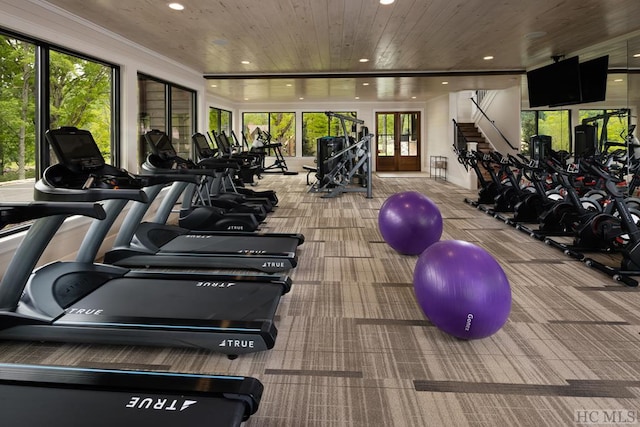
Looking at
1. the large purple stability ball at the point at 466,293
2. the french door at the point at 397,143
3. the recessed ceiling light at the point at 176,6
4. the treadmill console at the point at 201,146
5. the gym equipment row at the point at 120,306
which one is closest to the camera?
the gym equipment row at the point at 120,306

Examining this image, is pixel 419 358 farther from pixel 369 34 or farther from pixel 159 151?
pixel 369 34

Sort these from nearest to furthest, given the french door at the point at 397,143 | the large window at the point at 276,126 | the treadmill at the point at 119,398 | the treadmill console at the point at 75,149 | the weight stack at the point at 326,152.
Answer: the treadmill at the point at 119,398 < the treadmill console at the point at 75,149 < the weight stack at the point at 326,152 < the french door at the point at 397,143 < the large window at the point at 276,126

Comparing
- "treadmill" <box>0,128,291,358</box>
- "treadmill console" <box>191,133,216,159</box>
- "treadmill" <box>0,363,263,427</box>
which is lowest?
"treadmill" <box>0,363,263,427</box>

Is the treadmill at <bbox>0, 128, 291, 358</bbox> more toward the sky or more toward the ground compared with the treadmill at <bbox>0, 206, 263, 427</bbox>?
more toward the sky

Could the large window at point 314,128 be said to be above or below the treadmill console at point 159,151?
above

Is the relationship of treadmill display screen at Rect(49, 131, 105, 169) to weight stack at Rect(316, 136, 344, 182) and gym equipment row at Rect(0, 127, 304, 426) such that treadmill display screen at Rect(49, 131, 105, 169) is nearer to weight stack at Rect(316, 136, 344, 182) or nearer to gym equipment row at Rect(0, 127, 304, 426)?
gym equipment row at Rect(0, 127, 304, 426)

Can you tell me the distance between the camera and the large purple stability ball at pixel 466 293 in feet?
7.76

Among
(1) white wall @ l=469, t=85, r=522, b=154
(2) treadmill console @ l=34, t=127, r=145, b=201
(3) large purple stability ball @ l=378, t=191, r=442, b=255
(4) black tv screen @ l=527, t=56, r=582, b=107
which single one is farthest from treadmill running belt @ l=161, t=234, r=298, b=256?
(1) white wall @ l=469, t=85, r=522, b=154

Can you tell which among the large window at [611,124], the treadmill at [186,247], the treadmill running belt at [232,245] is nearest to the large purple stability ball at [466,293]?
the treadmill at [186,247]

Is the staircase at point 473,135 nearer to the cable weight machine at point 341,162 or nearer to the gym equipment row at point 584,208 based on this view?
the cable weight machine at point 341,162

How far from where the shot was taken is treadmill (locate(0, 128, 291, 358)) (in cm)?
238

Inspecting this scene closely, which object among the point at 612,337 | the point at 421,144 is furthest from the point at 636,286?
the point at 421,144

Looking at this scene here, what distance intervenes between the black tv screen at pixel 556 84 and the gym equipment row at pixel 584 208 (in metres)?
0.75

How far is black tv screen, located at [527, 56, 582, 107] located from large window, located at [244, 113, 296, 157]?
9.76 meters
